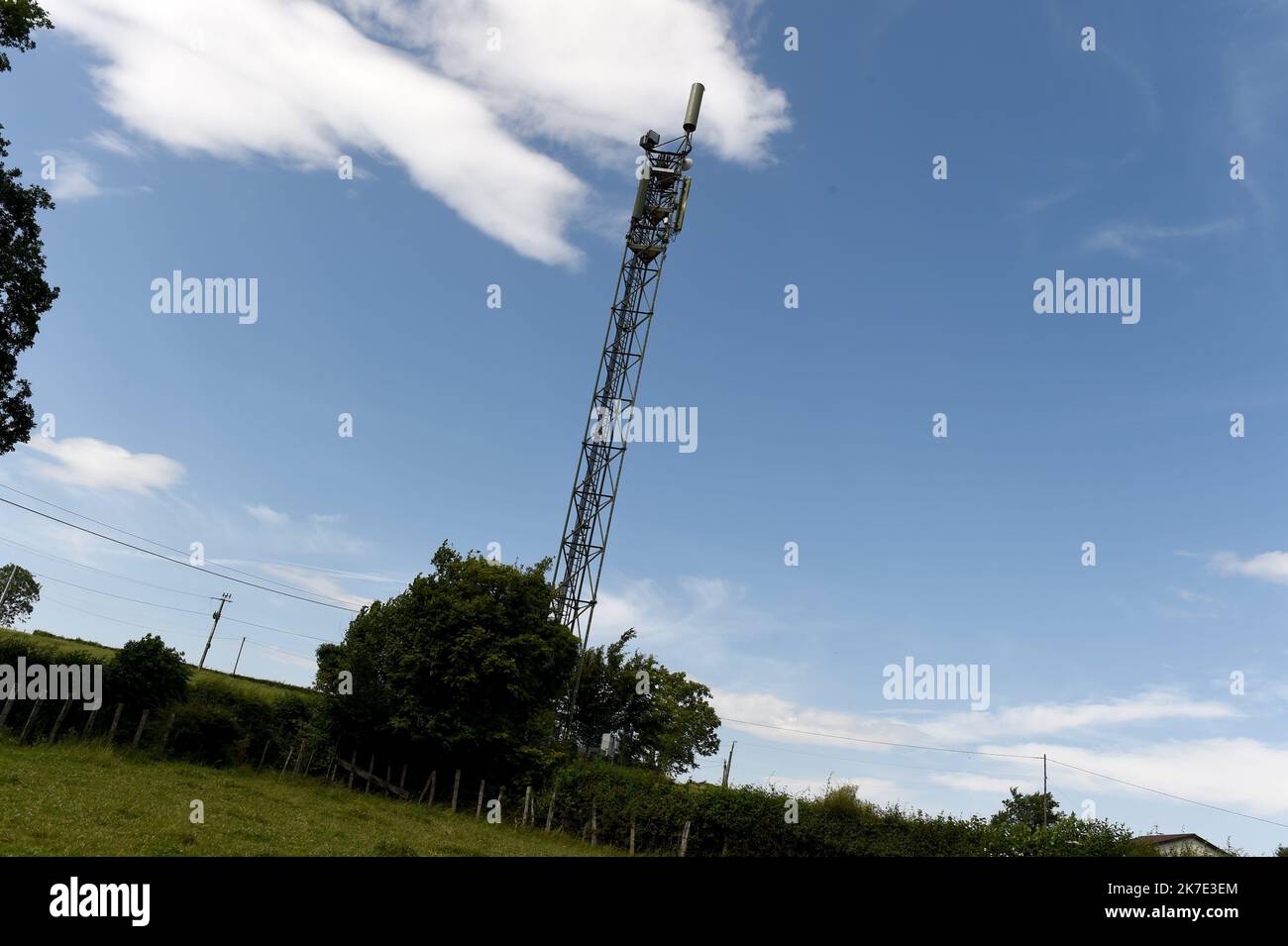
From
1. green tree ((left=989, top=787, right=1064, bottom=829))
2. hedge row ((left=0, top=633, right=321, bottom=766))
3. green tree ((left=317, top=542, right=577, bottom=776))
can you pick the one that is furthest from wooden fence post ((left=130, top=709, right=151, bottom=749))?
green tree ((left=989, top=787, right=1064, bottom=829))

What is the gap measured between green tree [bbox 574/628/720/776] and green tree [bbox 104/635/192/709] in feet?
114

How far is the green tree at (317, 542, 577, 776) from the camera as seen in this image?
39.8 meters

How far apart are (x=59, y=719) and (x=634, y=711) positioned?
46537 millimetres

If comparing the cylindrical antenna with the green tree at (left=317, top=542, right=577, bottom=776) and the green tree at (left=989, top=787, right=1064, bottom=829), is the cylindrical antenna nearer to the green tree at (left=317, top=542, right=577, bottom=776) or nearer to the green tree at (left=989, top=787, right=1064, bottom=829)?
the green tree at (left=317, top=542, right=577, bottom=776)

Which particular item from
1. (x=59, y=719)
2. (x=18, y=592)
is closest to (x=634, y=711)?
(x=59, y=719)

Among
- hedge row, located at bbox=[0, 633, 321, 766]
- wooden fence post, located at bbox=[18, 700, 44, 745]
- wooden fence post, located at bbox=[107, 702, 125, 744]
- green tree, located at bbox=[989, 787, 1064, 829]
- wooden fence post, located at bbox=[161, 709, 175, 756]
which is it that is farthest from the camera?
green tree, located at bbox=[989, 787, 1064, 829]

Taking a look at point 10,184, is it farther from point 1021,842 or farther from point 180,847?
point 1021,842

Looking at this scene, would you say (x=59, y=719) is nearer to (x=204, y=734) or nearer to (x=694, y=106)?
(x=204, y=734)

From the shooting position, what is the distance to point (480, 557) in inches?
1700

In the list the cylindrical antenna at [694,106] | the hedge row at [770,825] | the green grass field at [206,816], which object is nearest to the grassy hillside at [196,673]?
Answer: the green grass field at [206,816]

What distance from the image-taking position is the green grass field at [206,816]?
1817 centimetres

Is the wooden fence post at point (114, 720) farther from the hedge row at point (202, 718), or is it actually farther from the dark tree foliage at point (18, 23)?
the dark tree foliage at point (18, 23)
